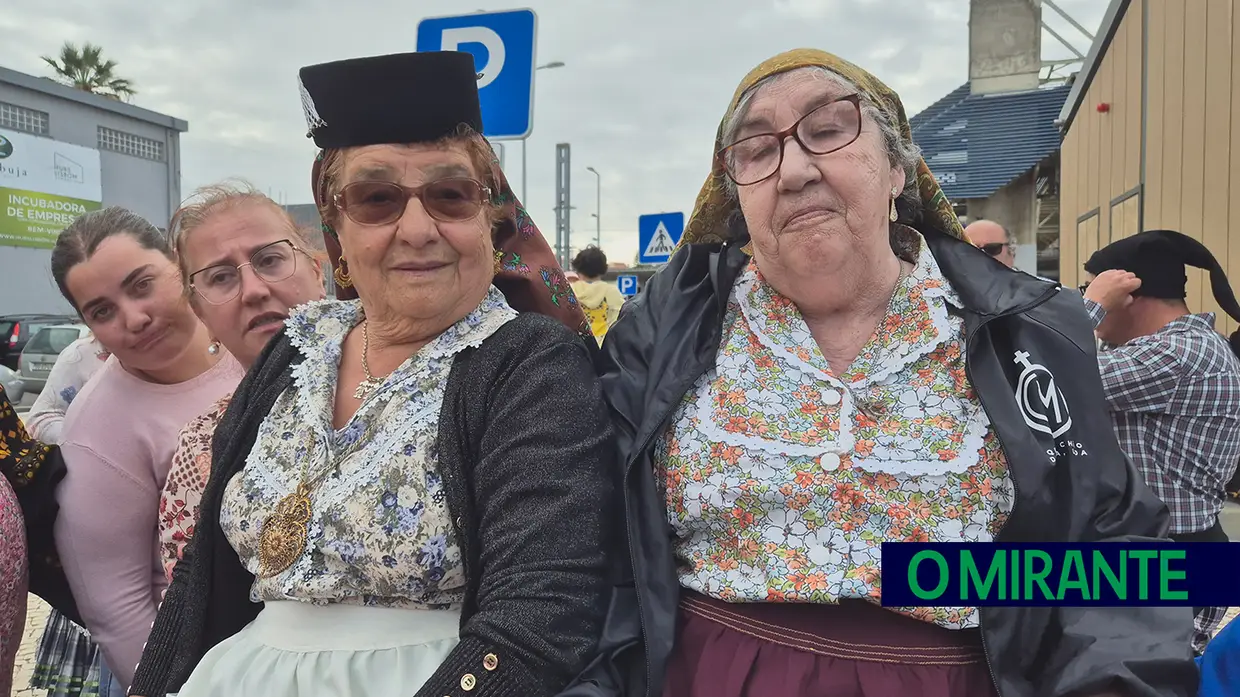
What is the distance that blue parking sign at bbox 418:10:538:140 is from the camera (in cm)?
358

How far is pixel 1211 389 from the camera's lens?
2.68 metres

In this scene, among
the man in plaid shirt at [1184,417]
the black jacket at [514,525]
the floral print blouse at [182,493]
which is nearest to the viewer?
the black jacket at [514,525]

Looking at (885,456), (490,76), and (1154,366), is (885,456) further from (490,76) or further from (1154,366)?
(490,76)

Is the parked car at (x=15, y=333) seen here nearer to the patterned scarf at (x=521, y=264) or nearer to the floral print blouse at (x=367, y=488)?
the floral print blouse at (x=367, y=488)

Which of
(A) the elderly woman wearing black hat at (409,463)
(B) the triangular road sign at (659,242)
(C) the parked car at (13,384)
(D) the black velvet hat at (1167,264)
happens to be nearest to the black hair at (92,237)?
(A) the elderly woman wearing black hat at (409,463)

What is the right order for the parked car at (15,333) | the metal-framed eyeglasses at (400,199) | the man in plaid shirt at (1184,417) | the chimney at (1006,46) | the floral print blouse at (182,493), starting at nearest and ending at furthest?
the metal-framed eyeglasses at (400,199)
the floral print blouse at (182,493)
the man in plaid shirt at (1184,417)
the parked car at (15,333)
the chimney at (1006,46)

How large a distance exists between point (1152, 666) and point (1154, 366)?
5.40ft

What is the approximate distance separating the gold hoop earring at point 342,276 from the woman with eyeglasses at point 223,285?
8.0 inches

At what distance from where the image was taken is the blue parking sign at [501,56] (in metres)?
3.58

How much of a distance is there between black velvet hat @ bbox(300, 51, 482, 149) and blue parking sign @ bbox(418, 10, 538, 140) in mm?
1981

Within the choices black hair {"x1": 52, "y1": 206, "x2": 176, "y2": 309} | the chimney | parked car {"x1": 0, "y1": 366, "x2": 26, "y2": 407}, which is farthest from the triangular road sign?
the chimney

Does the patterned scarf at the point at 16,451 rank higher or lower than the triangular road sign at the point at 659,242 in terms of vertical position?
lower

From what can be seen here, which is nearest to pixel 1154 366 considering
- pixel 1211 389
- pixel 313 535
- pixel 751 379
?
pixel 1211 389

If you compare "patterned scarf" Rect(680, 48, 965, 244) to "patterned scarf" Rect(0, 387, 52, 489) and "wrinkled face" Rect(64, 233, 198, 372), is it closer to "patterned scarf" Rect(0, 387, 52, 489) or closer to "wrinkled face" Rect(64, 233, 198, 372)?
"wrinkled face" Rect(64, 233, 198, 372)
